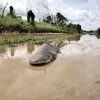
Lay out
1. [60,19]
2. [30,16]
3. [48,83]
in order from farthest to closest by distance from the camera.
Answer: [60,19], [30,16], [48,83]

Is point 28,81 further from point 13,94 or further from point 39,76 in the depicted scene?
point 13,94

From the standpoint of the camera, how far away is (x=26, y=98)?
21.6ft

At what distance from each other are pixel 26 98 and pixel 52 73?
351 centimetres

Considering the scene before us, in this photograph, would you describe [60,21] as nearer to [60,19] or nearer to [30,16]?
[60,19]

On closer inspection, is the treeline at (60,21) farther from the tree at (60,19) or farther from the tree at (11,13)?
the tree at (11,13)

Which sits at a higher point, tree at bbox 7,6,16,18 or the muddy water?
tree at bbox 7,6,16,18

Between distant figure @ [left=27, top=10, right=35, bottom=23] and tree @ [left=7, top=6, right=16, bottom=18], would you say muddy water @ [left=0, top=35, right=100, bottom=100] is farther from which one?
distant figure @ [left=27, top=10, right=35, bottom=23]

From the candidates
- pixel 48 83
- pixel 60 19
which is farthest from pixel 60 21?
pixel 48 83

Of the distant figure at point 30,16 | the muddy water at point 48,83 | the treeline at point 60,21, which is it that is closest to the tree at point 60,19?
the treeline at point 60,21

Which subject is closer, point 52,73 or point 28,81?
point 28,81

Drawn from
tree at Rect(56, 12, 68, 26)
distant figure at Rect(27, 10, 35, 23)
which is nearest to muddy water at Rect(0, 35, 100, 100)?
distant figure at Rect(27, 10, 35, 23)

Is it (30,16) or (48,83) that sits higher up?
(30,16)

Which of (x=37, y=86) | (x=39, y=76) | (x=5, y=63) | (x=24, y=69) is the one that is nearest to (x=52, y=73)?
(x=39, y=76)

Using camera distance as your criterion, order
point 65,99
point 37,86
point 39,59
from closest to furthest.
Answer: point 65,99 < point 37,86 < point 39,59
